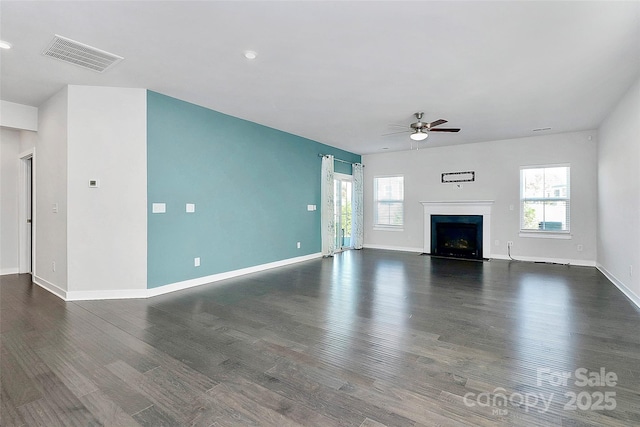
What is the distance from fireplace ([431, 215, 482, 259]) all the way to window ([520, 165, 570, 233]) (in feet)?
3.23

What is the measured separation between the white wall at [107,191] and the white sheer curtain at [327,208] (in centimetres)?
413

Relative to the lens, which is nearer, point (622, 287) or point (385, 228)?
point (622, 287)

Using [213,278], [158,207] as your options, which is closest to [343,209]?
[213,278]

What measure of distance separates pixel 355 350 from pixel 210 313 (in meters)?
1.81

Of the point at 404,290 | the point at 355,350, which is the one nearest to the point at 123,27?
the point at 355,350

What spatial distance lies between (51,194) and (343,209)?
6.22 metres

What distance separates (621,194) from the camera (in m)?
4.38

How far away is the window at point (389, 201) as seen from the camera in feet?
28.5

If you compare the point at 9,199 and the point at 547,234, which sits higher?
the point at 9,199

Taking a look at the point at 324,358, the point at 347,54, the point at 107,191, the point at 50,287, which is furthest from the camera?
the point at 50,287

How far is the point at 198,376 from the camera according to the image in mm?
2199

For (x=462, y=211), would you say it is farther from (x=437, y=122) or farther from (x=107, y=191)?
(x=107, y=191)

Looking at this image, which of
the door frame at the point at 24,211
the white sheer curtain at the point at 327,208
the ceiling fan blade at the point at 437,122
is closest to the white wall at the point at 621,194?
the ceiling fan blade at the point at 437,122

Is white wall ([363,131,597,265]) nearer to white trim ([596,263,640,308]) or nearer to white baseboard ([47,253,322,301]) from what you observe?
white trim ([596,263,640,308])
